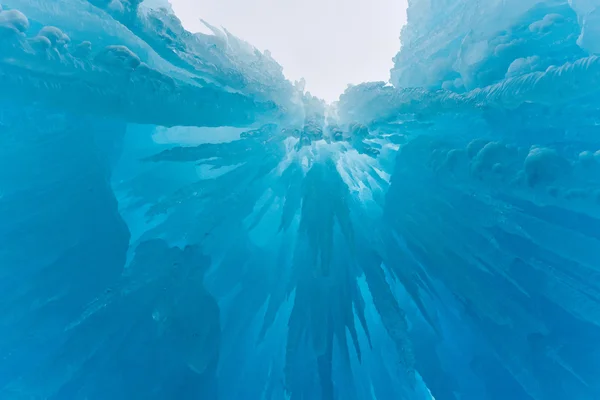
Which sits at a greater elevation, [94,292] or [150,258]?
[150,258]

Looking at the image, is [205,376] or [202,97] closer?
[205,376]

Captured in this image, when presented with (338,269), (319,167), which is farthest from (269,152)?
(338,269)

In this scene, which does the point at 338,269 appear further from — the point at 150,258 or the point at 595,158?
the point at 595,158

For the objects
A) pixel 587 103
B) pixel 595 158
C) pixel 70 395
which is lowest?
pixel 70 395

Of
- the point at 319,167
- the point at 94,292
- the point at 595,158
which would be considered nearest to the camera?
the point at 595,158

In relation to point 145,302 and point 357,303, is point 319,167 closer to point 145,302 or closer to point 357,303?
point 357,303

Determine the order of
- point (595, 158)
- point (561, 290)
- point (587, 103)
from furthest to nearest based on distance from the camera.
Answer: point (587, 103)
point (561, 290)
point (595, 158)
